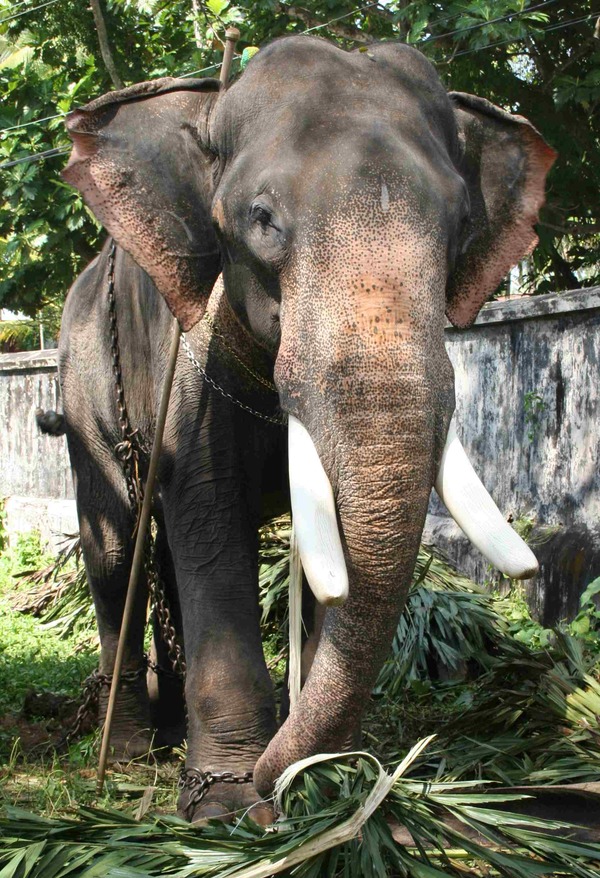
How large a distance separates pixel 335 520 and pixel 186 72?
7345 mm

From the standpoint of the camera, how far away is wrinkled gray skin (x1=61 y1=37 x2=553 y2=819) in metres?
2.79

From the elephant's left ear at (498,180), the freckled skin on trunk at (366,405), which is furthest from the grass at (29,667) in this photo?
the elephant's left ear at (498,180)

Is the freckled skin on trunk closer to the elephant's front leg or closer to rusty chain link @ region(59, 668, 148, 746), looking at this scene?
the elephant's front leg

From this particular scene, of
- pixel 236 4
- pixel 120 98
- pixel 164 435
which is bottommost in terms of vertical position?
pixel 164 435

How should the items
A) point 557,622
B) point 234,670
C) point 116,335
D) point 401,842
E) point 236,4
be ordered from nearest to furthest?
point 401,842, point 234,670, point 116,335, point 557,622, point 236,4

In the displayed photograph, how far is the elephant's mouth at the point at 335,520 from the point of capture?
8.68 ft

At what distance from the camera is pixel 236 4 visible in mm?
9797

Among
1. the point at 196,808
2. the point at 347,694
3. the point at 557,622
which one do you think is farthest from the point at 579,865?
the point at 557,622

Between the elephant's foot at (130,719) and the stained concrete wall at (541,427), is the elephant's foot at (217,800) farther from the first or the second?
the stained concrete wall at (541,427)

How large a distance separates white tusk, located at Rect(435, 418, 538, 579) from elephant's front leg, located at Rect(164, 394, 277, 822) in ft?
3.64

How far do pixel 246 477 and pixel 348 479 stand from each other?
118cm

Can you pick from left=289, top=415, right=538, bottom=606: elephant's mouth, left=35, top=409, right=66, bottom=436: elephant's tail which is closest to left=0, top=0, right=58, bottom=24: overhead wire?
left=35, top=409, right=66, bottom=436: elephant's tail

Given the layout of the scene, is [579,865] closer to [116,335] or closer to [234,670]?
[234,670]

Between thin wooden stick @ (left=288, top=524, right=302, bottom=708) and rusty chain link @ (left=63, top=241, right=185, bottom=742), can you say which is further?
rusty chain link @ (left=63, top=241, right=185, bottom=742)
